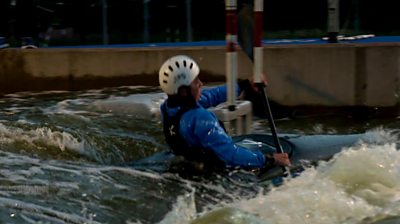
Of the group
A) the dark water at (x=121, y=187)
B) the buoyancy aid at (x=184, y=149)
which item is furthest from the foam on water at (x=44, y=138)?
the buoyancy aid at (x=184, y=149)

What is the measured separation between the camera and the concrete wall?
941cm

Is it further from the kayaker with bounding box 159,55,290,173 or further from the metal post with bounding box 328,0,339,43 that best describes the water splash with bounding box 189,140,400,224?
the metal post with bounding box 328,0,339,43

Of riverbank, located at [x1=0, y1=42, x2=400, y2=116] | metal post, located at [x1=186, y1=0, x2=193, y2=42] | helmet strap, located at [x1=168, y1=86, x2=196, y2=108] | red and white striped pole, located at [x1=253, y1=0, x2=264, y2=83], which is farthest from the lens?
metal post, located at [x1=186, y1=0, x2=193, y2=42]

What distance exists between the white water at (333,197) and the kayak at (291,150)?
108mm

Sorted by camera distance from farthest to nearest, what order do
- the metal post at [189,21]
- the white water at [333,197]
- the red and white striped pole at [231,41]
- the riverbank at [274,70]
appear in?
the metal post at [189,21]
the riverbank at [274,70]
the red and white striped pole at [231,41]
the white water at [333,197]

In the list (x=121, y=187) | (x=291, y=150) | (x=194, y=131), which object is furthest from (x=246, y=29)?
(x=121, y=187)

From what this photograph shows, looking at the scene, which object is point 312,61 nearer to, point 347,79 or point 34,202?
point 347,79

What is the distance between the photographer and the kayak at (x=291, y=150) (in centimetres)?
534

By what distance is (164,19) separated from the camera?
13047mm

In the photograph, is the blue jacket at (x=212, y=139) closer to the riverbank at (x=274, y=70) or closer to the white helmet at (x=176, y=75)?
the white helmet at (x=176, y=75)

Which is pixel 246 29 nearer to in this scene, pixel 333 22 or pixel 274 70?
pixel 274 70

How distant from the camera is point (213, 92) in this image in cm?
664

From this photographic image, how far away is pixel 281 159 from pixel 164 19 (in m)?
8.09

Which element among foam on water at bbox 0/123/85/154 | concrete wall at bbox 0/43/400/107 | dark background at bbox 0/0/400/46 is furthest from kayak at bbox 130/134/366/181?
dark background at bbox 0/0/400/46
